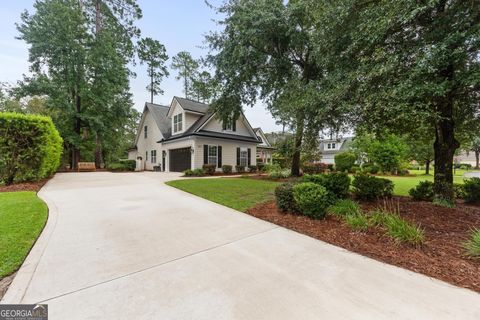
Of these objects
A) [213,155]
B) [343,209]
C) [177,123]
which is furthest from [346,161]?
[343,209]

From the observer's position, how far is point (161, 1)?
11.1 metres

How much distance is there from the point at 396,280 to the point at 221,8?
1282 cm

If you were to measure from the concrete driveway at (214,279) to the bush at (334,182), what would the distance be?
7.80 ft

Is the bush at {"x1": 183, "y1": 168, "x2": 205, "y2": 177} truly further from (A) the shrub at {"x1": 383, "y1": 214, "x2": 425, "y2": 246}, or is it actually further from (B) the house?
(A) the shrub at {"x1": 383, "y1": 214, "x2": 425, "y2": 246}

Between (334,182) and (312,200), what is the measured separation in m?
1.80

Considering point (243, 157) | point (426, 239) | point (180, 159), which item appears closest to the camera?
point (426, 239)

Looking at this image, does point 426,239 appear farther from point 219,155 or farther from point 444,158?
point 219,155

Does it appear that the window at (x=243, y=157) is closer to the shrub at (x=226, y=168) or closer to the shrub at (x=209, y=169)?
the shrub at (x=226, y=168)

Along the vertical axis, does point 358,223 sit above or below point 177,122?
below

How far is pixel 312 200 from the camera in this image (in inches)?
190

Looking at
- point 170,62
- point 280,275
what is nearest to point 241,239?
point 280,275

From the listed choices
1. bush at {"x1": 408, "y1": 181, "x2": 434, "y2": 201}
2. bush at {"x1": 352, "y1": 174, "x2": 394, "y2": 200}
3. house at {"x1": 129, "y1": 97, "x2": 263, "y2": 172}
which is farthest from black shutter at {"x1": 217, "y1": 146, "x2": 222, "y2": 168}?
bush at {"x1": 408, "y1": 181, "x2": 434, "y2": 201}

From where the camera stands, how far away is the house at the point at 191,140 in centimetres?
1681

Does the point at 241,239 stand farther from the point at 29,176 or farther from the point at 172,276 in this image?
the point at 29,176
